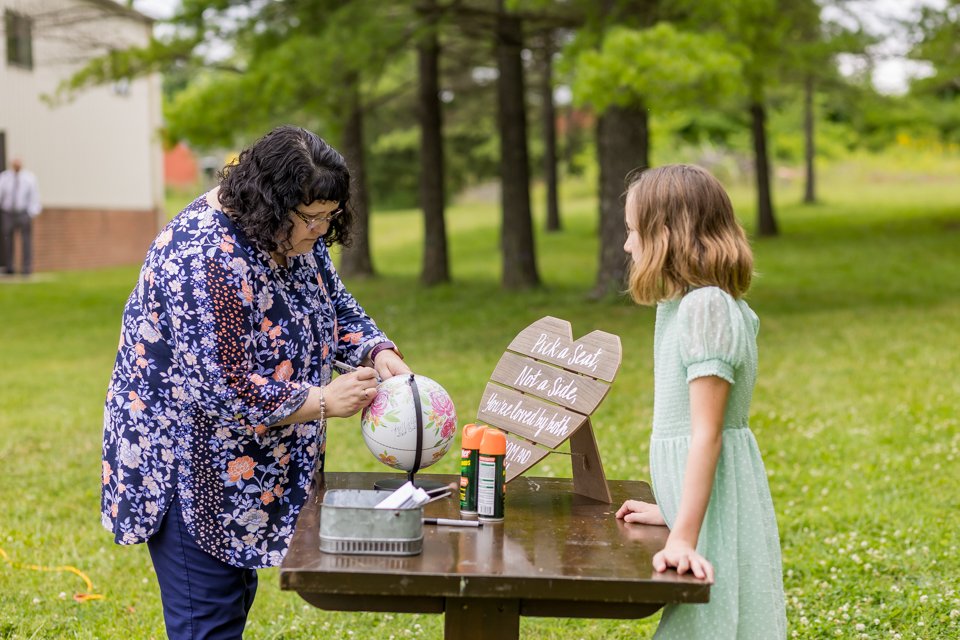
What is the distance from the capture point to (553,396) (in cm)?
344

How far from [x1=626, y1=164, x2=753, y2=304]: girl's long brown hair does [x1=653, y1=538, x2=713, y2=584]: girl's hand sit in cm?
62

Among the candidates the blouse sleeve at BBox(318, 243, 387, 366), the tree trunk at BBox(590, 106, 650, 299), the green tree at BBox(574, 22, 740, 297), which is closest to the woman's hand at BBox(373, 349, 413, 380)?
the blouse sleeve at BBox(318, 243, 387, 366)

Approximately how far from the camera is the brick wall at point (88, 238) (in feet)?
79.6

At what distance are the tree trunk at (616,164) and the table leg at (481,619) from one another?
34.5 feet

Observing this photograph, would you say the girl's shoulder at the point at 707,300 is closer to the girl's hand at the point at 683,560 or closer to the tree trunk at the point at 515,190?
the girl's hand at the point at 683,560

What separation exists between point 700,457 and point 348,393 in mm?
999

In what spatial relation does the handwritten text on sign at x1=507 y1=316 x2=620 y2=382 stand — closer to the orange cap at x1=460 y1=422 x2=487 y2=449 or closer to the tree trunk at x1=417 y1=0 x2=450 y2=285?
the orange cap at x1=460 y1=422 x2=487 y2=449

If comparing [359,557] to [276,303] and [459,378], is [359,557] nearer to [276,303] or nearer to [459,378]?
[276,303]

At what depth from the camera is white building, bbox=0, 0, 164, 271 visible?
23.2m

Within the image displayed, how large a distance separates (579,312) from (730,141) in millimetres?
25624

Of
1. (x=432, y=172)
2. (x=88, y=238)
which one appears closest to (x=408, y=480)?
(x=432, y=172)

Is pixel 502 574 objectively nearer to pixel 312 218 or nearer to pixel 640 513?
pixel 640 513

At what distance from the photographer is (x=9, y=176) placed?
799 inches

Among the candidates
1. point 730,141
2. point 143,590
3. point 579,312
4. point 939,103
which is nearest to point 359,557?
point 143,590
